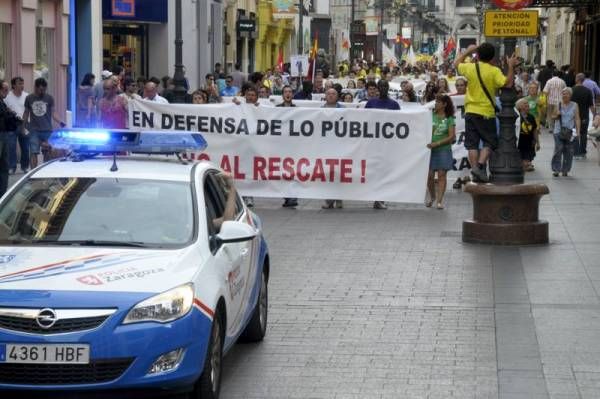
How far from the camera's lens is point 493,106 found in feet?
49.4

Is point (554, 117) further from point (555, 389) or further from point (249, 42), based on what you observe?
point (249, 42)

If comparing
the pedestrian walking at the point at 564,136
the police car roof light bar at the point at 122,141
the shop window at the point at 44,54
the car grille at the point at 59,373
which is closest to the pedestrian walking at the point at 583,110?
the pedestrian walking at the point at 564,136

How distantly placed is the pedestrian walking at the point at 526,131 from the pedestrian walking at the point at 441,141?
4013mm

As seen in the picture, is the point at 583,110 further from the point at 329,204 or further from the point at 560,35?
the point at 560,35

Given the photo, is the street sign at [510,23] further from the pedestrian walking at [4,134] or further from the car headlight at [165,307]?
the car headlight at [165,307]

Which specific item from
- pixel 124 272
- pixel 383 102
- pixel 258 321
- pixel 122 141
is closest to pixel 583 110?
pixel 383 102

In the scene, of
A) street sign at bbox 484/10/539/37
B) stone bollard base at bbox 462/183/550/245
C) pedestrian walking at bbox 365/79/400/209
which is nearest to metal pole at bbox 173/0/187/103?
pedestrian walking at bbox 365/79/400/209

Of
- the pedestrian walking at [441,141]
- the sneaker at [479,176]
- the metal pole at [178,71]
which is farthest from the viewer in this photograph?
the metal pole at [178,71]

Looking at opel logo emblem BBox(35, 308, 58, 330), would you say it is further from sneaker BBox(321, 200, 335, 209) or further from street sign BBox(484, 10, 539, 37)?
sneaker BBox(321, 200, 335, 209)

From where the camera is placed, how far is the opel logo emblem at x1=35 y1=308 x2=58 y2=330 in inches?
257

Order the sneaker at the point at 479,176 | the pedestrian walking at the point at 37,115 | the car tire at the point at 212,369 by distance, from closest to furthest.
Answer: the car tire at the point at 212,369
the sneaker at the point at 479,176
the pedestrian walking at the point at 37,115

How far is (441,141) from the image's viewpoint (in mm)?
17891

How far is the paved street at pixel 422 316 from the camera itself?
803 centimetres

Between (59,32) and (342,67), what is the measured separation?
27.7 m
